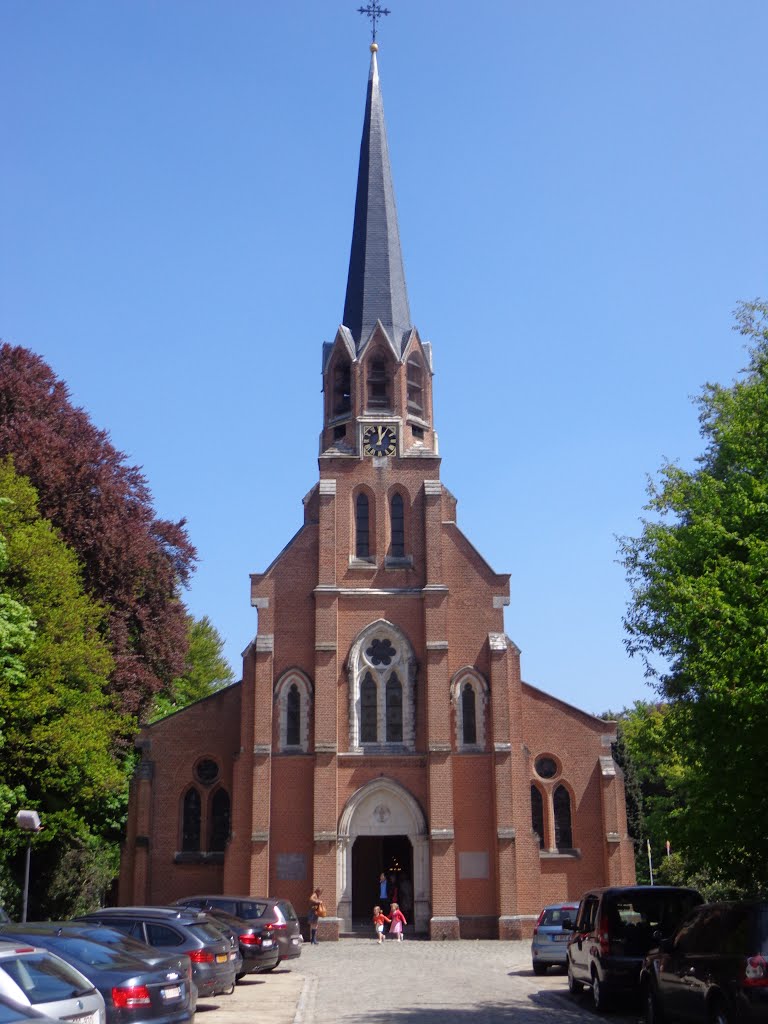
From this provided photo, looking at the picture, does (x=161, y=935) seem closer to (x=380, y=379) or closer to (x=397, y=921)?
(x=397, y=921)

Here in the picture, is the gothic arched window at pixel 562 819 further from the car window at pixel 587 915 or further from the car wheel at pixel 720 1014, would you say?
the car wheel at pixel 720 1014

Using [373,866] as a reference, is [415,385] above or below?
above

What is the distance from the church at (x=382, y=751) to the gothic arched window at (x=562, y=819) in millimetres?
49

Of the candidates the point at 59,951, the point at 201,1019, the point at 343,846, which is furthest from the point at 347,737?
the point at 59,951

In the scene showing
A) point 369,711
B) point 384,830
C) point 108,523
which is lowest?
point 384,830

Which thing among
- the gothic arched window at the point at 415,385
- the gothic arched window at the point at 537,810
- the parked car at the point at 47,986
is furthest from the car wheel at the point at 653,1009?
the gothic arched window at the point at 415,385

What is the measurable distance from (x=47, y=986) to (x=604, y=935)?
31.7 ft

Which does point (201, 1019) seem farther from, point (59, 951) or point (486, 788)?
point (486, 788)

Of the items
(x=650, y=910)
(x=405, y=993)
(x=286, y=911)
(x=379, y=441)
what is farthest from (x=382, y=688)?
(x=650, y=910)

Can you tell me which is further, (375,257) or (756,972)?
(375,257)

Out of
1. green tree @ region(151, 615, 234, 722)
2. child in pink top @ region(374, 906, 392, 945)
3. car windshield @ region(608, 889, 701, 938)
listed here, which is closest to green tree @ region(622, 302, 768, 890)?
car windshield @ region(608, 889, 701, 938)

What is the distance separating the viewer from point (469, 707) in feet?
117

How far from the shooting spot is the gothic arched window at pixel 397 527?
124ft

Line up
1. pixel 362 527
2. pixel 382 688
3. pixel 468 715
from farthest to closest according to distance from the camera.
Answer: pixel 362 527
pixel 382 688
pixel 468 715
